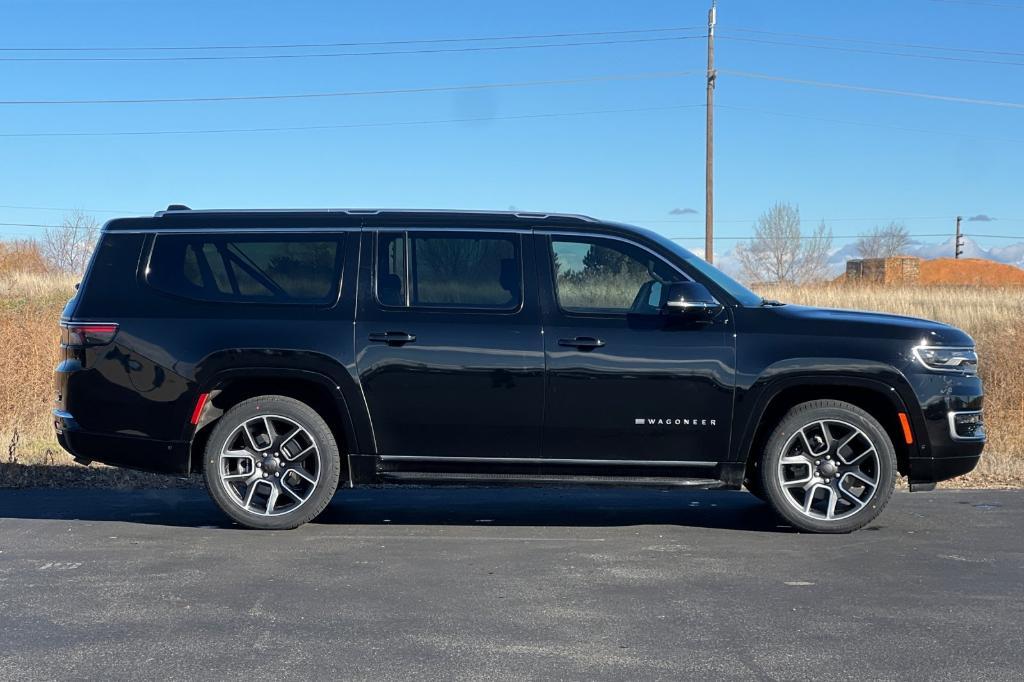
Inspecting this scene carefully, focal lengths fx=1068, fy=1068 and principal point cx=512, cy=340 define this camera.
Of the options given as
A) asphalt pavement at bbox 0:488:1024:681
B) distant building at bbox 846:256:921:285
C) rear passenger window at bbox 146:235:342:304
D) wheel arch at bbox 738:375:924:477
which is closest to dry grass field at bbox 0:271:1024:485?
asphalt pavement at bbox 0:488:1024:681

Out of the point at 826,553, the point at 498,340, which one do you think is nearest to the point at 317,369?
the point at 498,340

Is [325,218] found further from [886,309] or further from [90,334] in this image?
[886,309]

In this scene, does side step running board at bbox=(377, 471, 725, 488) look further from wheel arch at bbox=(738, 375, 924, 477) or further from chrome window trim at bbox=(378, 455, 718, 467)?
wheel arch at bbox=(738, 375, 924, 477)

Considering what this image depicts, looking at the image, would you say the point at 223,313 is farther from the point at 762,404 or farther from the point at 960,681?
the point at 960,681

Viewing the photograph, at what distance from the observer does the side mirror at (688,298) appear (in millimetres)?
6629

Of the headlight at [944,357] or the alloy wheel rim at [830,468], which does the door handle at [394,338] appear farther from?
the headlight at [944,357]

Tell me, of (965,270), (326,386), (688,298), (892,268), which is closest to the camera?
(688,298)

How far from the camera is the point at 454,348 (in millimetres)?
6777

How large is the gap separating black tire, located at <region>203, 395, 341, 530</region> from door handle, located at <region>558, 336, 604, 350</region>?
64.4 inches

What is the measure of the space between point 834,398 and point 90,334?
4.90 metres

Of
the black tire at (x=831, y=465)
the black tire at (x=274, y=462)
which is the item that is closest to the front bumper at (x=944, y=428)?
the black tire at (x=831, y=465)

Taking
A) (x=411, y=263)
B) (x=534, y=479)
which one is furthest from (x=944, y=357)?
(x=411, y=263)

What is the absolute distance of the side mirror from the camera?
6.63m

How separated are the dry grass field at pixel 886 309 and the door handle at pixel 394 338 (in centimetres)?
330
